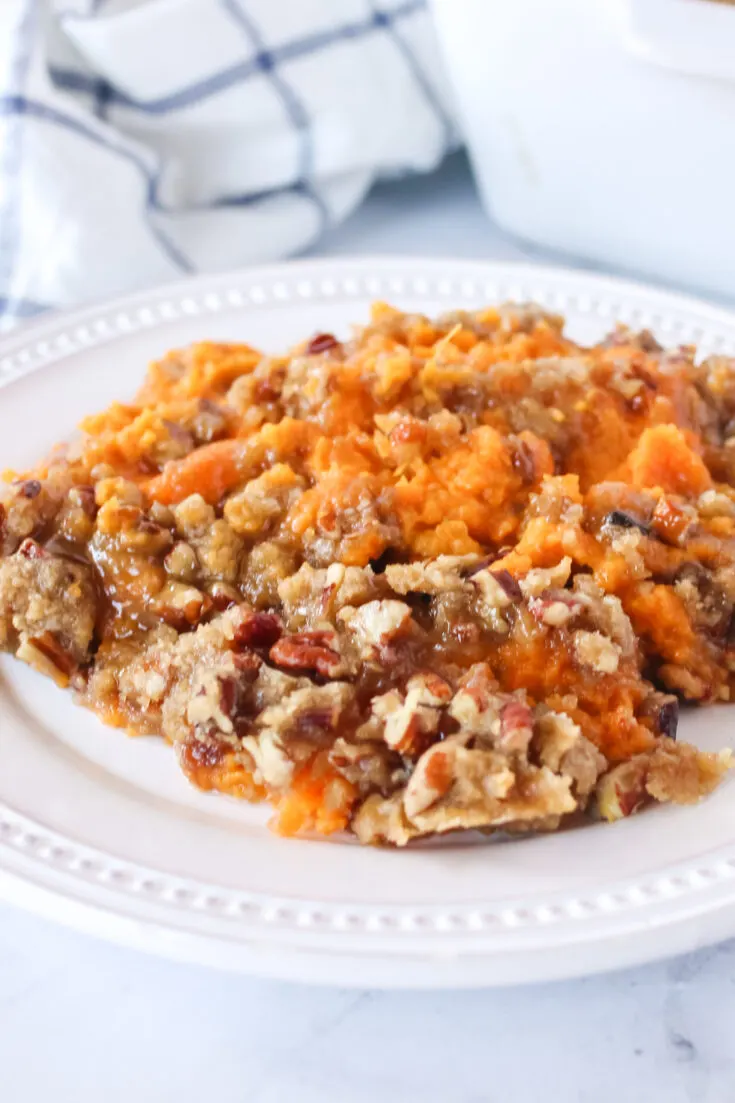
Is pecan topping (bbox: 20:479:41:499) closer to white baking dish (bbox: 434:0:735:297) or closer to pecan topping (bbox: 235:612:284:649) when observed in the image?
pecan topping (bbox: 235:612:284:649)

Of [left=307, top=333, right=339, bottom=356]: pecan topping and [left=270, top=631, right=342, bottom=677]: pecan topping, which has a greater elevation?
[left=307, top=333, right=339, bottom=356]: pecan topping

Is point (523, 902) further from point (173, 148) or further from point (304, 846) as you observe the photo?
point (173, 148)

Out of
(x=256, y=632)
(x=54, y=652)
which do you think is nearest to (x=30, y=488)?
(x=54, y=652)

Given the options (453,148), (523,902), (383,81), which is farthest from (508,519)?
(453,148)

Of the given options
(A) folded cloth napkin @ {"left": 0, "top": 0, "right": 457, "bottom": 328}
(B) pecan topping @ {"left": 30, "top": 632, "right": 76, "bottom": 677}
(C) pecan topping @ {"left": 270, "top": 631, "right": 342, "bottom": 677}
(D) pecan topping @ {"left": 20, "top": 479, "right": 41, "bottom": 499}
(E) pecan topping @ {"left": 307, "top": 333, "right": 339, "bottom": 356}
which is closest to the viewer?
(C) pecan topping @ {"left": 270, "top": 631, "right": 342, "bottom": 677}

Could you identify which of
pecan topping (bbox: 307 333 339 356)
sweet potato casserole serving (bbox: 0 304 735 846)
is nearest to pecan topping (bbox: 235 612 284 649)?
sweet potato casserole serving (bbox: 0 304 735 846)

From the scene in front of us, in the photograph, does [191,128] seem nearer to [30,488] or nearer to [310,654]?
[30,488]
